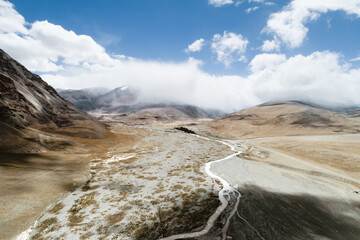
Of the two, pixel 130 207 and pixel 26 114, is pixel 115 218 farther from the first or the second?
pixel 26 114

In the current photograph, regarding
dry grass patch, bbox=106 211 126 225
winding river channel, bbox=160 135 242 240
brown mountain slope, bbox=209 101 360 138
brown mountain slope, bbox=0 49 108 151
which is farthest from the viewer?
brown mountain slope, bbox=209 101 360 138

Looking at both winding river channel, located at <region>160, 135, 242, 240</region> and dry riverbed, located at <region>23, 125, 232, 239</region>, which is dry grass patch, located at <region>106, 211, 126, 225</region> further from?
winding river channel, located at <region>160, 135, 242, 240</region>

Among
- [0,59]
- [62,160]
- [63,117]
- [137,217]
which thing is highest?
[0,59]

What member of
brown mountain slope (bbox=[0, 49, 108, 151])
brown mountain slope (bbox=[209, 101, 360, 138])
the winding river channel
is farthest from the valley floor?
brown mountain slope (bbox=[209, 101, 360, 138])

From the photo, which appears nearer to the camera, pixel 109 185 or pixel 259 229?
pixel 259 229

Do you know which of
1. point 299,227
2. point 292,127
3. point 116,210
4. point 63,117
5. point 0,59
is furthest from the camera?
point 292,127

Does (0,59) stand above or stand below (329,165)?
above

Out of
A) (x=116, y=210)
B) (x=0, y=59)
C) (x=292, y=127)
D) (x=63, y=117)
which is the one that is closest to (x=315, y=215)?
(x=116, y=210)

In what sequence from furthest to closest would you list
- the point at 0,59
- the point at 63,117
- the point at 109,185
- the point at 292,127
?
the point at 292,127, the point at 63,117, the point at 0,59, the point at 109,185

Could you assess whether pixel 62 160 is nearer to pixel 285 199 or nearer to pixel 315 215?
pixel 285 199
